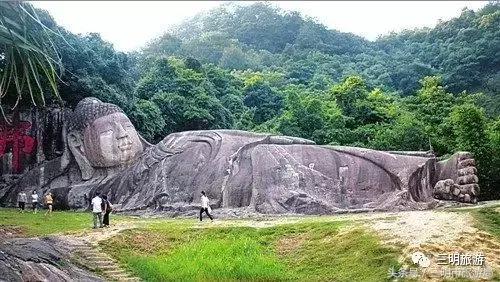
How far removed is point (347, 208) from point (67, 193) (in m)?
8.74

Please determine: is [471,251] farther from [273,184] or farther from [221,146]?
[221,146]

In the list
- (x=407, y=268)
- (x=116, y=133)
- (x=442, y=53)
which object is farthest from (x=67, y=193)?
(x=442, y=53)

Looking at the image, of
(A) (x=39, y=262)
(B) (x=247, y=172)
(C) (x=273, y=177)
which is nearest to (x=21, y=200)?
(B) (x=247, y=172)

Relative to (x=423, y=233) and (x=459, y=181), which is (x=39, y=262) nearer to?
(x=423, y=233)

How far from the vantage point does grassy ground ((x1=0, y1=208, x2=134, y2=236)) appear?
13234mm

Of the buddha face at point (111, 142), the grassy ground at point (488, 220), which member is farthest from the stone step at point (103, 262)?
the buddha face at point (111, 142)

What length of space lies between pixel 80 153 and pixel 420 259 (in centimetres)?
1236

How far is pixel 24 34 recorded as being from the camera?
827 cm

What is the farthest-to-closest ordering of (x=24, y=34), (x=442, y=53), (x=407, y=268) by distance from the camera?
(x=442, y=53)
(x=407, y=268)
(x=24, y=34)

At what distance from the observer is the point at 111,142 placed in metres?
17.7

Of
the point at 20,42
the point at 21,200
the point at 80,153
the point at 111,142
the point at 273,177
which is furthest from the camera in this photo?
the point at 80,153

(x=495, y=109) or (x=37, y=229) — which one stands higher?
(x=495, y=109)

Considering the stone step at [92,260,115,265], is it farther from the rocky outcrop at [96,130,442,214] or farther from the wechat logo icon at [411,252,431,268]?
the wechat logo icon at [411,252,431,268]

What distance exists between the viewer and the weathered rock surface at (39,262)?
811 centimetres
